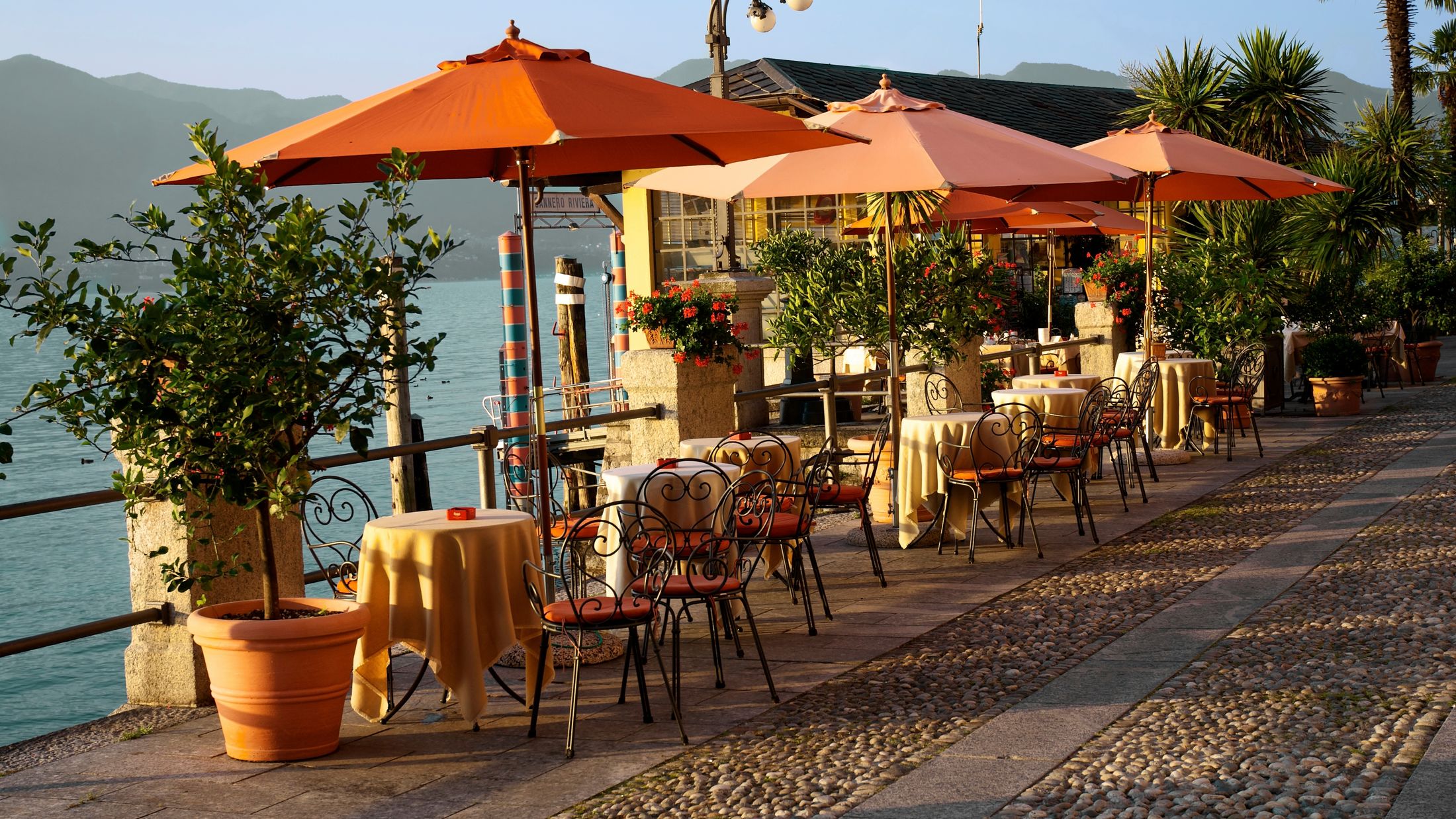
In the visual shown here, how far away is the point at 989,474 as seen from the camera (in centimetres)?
827

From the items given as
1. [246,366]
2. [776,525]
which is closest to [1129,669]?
[776,525]

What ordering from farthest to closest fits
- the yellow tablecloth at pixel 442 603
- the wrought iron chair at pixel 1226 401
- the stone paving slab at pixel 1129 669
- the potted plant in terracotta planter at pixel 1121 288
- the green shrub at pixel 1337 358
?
1. the green shrub at pixel 1337 358
2. the potted plant in terracotta planter at pixel 1121 288
3. the wrought iron chair at pixel 1226 401
4. the yellow tablecloth at pixel 442 603
5. the stone paving slab at pixel 1129 669

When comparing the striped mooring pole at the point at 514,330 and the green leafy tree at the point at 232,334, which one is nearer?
the green leafy tree at the point at 232,334

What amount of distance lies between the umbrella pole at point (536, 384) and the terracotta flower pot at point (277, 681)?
1.30m

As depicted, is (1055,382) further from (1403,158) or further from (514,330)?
(1403,158)

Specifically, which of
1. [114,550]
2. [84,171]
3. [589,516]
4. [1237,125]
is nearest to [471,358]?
[114,550]

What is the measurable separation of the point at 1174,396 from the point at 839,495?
6.02 m

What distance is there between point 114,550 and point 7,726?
41.9 feet

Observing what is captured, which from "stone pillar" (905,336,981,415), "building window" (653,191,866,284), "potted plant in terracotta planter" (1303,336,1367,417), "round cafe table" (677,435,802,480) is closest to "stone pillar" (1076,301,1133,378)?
"potted plant in terracotta planter" (1303,336,1367,417)

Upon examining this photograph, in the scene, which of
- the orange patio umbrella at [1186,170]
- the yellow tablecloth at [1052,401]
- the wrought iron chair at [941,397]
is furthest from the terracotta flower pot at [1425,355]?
the yellow tablecloth at [1052,401]

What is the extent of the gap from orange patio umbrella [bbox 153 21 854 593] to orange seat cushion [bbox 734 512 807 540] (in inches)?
42.0

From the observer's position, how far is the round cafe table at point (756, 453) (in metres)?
7.61

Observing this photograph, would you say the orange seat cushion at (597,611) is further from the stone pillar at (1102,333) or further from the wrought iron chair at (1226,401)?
the stone pillar at (1102,333)

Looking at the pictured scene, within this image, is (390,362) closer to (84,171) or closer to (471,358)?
(471,358)
